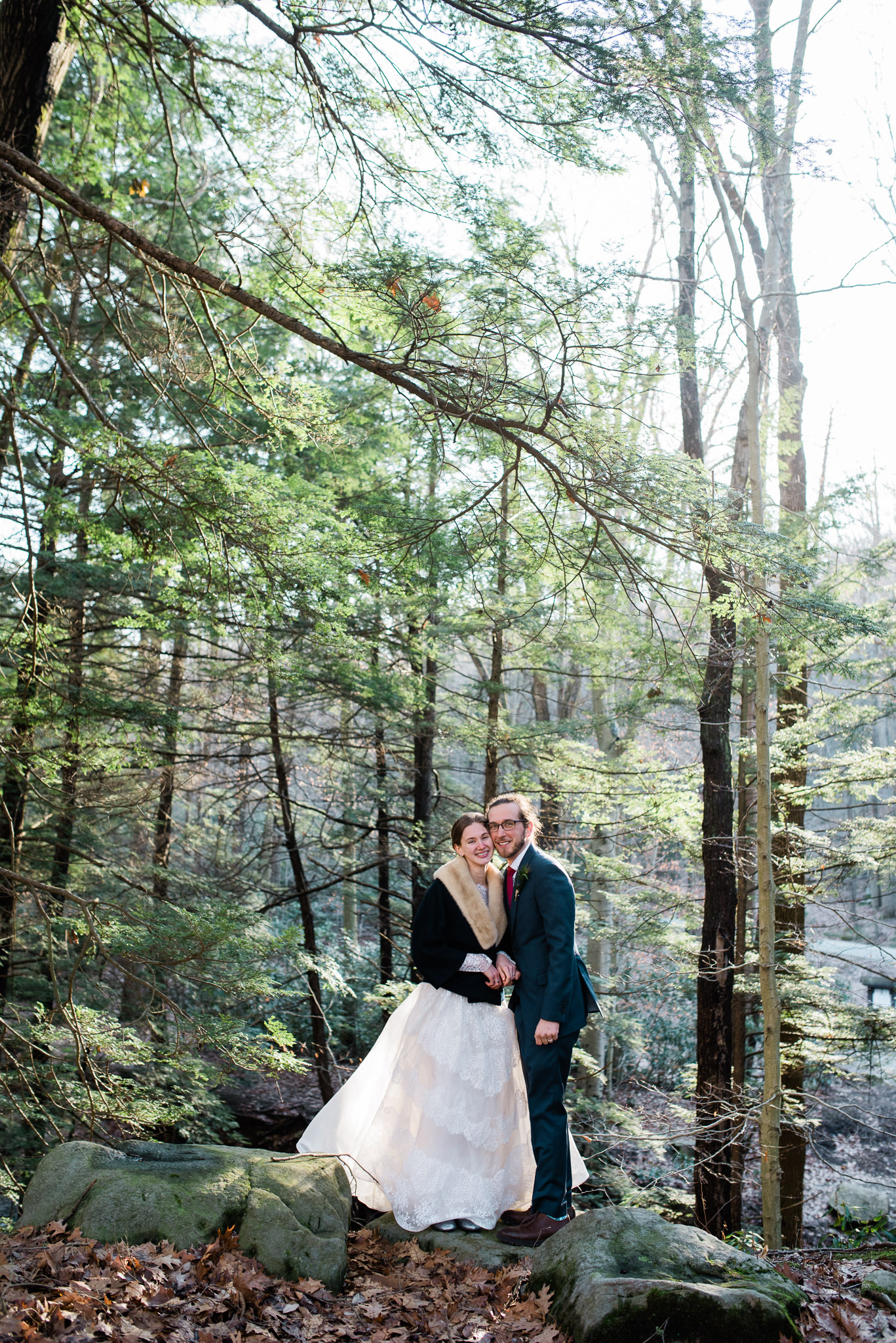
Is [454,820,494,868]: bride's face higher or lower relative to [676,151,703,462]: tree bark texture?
lower

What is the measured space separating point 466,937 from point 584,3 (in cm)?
461

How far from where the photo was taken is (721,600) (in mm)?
5555

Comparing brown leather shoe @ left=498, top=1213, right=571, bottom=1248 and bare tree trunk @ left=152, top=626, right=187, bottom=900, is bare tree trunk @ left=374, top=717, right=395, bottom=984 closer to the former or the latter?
bare tree trunk @ left=152, top=626, right=187, bottom=900

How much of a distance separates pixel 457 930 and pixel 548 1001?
655 mm

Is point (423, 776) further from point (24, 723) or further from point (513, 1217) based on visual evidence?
point (513, 1217)

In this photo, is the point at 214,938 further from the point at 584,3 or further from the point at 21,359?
the point at 21,359

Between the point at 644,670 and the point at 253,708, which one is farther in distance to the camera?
the point at 253,708

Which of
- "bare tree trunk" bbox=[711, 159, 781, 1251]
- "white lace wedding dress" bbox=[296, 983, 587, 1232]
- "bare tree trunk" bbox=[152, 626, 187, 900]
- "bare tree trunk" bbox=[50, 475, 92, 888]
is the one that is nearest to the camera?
"white lace wedding dress" bbox=[296, 983, 587, 1232]

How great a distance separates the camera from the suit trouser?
4.14 m

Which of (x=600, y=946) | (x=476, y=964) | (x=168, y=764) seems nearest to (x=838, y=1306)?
(x=476, y=964)

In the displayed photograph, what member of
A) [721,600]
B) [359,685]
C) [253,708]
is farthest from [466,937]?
[253,708]

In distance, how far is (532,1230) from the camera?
4.08m

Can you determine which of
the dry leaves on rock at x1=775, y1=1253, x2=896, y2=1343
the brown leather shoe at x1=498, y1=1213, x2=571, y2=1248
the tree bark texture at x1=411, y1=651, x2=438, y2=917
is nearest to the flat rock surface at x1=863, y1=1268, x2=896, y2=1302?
the dry leaves on rock at x1=775, y1=1253, x2=896, y2=1343

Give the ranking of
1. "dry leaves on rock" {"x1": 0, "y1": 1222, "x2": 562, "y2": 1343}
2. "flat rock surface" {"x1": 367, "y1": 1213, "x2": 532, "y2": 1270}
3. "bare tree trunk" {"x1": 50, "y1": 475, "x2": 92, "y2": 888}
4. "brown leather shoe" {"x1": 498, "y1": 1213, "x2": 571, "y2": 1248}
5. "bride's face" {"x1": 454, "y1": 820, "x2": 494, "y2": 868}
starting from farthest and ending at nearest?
"bare tree trunk" {"x1": 50, "y1": 475, "x2": 92, "y2": 888} < "bride's face" {"x1": 454, "y1": 820, "x2": 494, "y2": 868} < "brown leather shoe" {"x1": 498, "y1": 1213, "x2": 571, "y2": 1248} < "flat rock surface" {"x1": 367, "y1": 1213, "x2": 532, "y2": 1270} < "dry leaves on rock" {"x1": 0, "y1": 1222, "x2": 562, "y2": 1343}
